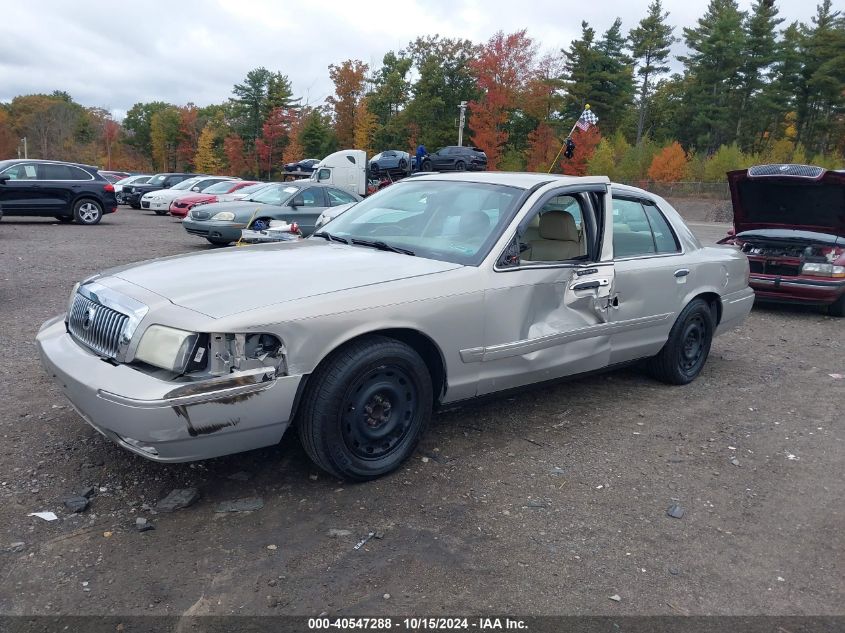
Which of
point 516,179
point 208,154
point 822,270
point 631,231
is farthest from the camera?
point 208,154

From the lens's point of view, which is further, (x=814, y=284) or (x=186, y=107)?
(x=186, y=107)

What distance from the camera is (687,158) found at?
47.0 meters

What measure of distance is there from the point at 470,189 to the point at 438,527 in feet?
7.46

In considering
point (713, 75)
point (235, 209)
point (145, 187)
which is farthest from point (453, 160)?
point (713, 75)

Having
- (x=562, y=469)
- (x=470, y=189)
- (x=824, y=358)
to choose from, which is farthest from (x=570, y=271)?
(x=824, y=358)

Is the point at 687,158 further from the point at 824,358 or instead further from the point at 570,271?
the point at 570,271

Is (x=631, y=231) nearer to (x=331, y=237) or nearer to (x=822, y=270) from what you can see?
(x=331, y=237)

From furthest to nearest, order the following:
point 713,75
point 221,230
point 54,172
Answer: point 713,75 → point 54,172 → point 221,230

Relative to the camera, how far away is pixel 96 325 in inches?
134

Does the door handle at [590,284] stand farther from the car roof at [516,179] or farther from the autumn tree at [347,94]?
the autumn tree at [347,94]

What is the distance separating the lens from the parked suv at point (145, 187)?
28656mm

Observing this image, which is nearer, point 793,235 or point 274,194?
point 793,235

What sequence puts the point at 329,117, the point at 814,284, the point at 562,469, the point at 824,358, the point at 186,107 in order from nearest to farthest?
the point at 562,469
the point at 824,358
the point at 814,284
the point at 329,117
the point at 186,107

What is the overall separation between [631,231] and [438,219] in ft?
5.37
